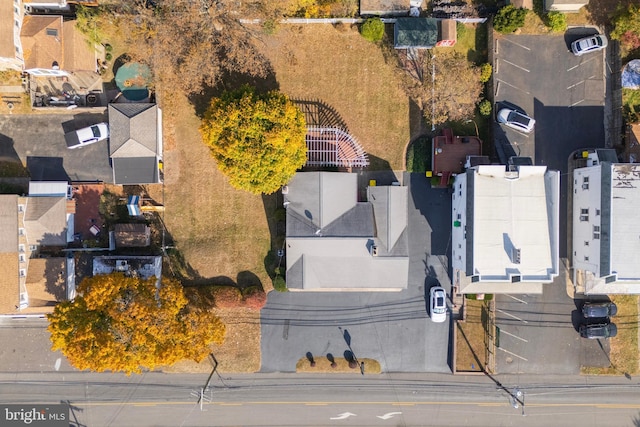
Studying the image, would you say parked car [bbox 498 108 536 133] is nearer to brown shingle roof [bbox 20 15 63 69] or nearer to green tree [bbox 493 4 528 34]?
green tree [bbox 493 4 528 34]

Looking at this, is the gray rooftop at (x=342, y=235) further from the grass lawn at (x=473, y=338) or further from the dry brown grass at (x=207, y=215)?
the grass lawn at (x=473, y=338)

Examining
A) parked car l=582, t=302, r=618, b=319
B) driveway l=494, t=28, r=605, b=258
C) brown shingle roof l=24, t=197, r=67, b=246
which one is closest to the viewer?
brown shingle roof l=24, t=197, r=67, b=246

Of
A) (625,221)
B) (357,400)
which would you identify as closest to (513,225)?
(625,221)

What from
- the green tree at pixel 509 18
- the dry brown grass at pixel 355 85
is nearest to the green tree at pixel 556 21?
the green tree at pixel 509 18

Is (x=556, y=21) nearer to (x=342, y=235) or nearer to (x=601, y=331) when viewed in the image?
(x=342, y=235)

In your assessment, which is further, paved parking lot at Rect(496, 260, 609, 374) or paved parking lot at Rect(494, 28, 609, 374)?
paved parking lot at Rect(496, 260, 609, 374)

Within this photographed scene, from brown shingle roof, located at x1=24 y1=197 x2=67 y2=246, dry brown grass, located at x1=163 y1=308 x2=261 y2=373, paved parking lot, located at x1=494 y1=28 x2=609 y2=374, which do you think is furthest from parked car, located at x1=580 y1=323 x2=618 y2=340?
brown shingle roof, located at x1=24 y1=197 x2=67 y2=246

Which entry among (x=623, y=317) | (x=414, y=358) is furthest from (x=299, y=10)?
(x=623, y=317)

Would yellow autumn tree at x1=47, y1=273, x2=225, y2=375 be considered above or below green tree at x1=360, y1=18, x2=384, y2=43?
below

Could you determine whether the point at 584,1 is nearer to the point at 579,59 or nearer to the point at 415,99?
the point at 579,59
